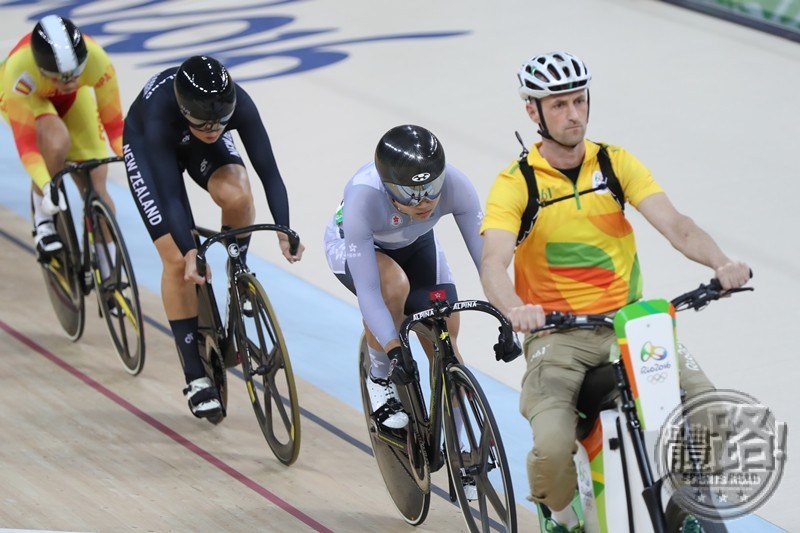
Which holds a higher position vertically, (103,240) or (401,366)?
(401,366)

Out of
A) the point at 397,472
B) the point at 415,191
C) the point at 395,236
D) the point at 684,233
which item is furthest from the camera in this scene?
the point at 397,472

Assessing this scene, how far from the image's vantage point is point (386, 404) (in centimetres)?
403

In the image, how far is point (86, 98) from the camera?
5.78 metres

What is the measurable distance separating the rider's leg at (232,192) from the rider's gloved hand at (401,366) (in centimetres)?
119

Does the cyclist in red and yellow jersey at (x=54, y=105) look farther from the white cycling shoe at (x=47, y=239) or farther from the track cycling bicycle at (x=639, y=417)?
the track cycling bicycle at (x=639, y=417)

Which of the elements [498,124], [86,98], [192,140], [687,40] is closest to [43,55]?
[86,98]

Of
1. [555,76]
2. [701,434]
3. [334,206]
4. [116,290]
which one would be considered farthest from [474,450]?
[334,206]

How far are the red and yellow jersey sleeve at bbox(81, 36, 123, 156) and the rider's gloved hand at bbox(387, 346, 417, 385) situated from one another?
229 centimetres

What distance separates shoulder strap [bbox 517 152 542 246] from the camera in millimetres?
3455

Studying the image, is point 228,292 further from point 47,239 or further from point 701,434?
point 701,434

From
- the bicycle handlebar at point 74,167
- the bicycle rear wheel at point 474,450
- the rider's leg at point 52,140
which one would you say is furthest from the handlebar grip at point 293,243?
the rider's leg at point 52,140

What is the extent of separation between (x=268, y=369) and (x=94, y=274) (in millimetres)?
1370

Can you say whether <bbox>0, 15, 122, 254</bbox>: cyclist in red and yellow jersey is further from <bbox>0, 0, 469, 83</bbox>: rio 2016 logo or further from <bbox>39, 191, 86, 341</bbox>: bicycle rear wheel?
<bbox>0, 0, 469, 83</bbox>: rio 2016 logo

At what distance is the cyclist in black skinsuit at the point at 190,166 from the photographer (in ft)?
14.4
